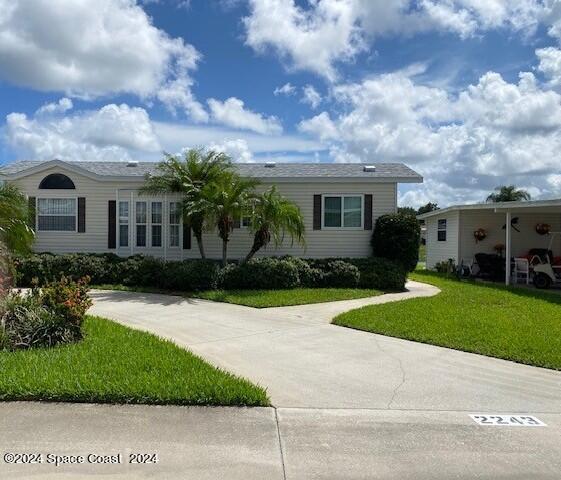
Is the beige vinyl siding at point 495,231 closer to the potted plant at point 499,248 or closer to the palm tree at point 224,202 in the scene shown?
the potted plant at point 499,248

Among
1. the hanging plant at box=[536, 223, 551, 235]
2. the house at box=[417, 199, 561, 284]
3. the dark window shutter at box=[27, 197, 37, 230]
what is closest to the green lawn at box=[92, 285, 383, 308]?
the dark window shutter at box=[27, 197, 37, 230]

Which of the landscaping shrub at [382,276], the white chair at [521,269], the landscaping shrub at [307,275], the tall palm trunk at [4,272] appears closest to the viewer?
the tall palm trunk at [4,272]

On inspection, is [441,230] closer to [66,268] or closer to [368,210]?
[368,210]

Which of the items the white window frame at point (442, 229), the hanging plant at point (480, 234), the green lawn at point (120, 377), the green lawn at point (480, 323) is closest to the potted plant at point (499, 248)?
the hanging plant at point (480, 234)

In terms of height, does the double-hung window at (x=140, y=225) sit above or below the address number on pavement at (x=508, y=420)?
above

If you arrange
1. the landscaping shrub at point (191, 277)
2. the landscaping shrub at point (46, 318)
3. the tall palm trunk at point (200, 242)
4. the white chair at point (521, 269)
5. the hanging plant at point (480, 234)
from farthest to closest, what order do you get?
the hanging plant at point (480, 234), the white chair at point (521, 269), the tall palm trunk at point (200, 242), the landscaping shrub at point (191, 277), the landscaping shrub at point (46, 318)

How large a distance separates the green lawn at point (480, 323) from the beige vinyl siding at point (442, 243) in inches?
315

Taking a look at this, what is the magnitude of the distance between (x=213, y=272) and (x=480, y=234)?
494 inches

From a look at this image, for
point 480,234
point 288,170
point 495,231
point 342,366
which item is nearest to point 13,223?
point 342,366

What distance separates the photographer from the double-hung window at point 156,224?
16609mm

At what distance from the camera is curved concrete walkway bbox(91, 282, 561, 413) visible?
532cm

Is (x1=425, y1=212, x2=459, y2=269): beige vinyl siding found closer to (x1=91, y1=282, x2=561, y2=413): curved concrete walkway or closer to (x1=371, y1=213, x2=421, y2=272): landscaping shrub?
(x1=371, y1=213, x2=421, y2=272): landscaping shrub

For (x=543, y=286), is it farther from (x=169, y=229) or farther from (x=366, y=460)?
(x=366, y=460)

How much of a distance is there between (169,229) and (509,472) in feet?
A: 46.6
